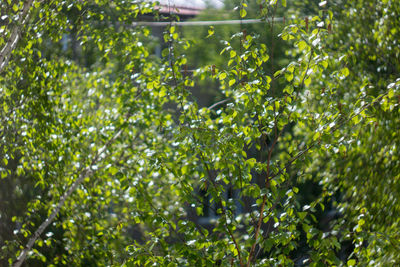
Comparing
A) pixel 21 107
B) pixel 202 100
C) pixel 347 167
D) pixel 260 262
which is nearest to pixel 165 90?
pixel 260 262

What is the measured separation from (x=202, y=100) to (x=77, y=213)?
1.72 m

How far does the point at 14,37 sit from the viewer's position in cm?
359

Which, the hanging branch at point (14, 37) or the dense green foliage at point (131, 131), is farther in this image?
the hanging branch at point (14, 37)

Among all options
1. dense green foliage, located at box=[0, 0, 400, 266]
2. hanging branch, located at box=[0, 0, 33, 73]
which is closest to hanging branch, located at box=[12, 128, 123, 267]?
dense green foliage, located at box=[0, 0, 400, 266]

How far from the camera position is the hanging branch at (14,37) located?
11.6 ft

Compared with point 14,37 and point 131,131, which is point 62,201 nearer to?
point 131,131

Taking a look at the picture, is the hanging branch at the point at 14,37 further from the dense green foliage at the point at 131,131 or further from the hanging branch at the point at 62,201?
the hanging branch at the point at 62,201

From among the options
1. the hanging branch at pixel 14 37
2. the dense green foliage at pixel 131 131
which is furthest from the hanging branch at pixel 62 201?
the hanging branch at pixel 14 37

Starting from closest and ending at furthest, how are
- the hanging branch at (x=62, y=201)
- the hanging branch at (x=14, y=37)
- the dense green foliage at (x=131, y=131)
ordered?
the dense green foliage at (x=131, y=131)
the hanging branch at (x=14, y=37)
the hanging branch at (x=62, y=201)

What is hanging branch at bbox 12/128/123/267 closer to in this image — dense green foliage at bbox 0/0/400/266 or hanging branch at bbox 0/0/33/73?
dense green foliage at bbox 0/0/400/266

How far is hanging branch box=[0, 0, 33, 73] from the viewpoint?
11.6ft

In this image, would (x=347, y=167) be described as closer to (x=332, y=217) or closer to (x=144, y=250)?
(x=332, y=217)

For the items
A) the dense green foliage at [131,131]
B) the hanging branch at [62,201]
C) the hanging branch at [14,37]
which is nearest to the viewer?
the dense green foliage at [131,131]

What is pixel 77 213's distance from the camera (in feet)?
14.1
